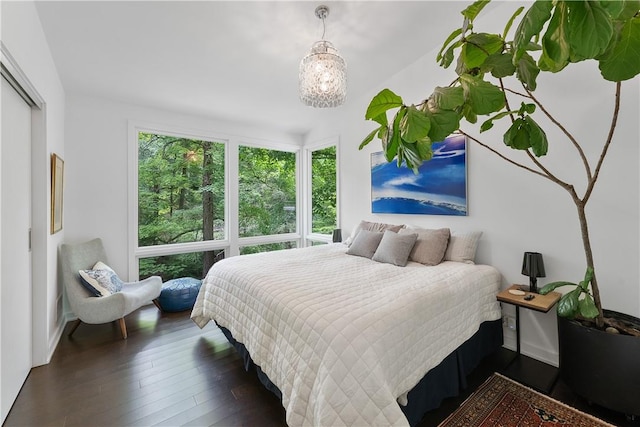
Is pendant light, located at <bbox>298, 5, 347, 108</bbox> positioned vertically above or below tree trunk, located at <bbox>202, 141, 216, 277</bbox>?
above

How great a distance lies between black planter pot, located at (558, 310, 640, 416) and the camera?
5.08 feet

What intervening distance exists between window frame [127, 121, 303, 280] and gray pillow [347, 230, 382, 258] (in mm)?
1969

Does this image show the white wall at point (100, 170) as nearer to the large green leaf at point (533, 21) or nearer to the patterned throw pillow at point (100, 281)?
the patterned throw pillow at point (100, 281)

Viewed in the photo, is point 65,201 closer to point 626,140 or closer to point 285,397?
point 285,397

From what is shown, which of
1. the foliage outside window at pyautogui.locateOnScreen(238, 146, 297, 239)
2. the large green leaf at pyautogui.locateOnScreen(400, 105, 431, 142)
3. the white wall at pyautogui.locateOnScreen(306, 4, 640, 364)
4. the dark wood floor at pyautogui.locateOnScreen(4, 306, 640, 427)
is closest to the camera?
the large green leaf at pyautogui.locateOnScreen(400, 105, 431, 142)

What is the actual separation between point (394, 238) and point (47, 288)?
302cm

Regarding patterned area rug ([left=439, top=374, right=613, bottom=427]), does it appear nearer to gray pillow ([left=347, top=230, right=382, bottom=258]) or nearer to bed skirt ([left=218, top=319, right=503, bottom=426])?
bed skirt ([left=218, top=319, right=503, bottom=426])

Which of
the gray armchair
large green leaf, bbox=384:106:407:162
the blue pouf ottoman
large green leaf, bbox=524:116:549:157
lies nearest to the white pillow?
large green leaf, bbox=524:116:549:157

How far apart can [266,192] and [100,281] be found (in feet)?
8.32

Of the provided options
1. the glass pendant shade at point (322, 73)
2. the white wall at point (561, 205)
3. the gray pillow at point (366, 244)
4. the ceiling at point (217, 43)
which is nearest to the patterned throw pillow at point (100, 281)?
the ceiling at point (217, 43)

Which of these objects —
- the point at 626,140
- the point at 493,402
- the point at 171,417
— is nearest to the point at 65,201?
the point at 171,417

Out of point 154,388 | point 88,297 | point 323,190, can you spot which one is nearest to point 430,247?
point 323,190

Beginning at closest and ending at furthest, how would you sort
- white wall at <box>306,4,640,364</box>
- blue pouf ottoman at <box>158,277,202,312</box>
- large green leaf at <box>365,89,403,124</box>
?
large green leaf at <box>365,89,403,124</box> → white wall at <box>306,4,640,364</box> → blue pouf ottoman at <box>158,277,202,312</box>

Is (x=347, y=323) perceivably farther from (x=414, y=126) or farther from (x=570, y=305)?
(x=570, y=305)
